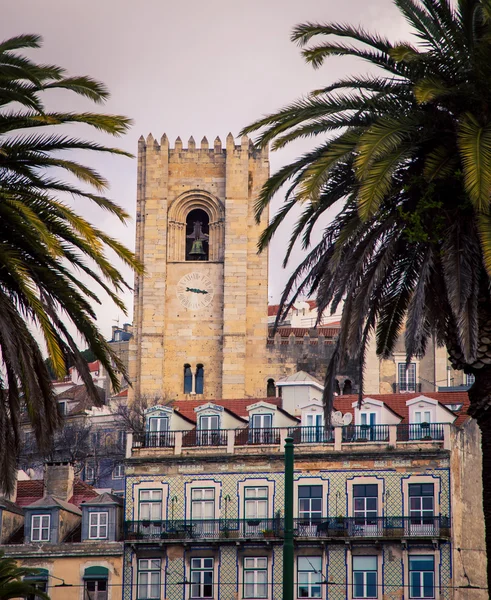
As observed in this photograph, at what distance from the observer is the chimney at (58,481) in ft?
188

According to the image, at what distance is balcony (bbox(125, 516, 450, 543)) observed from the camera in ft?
171

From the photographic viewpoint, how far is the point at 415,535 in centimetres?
5194

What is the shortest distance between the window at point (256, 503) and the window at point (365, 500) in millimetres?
3434

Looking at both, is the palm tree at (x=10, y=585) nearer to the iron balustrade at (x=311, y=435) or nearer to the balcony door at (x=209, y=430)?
the iron balustrade at (x=311, y=435)

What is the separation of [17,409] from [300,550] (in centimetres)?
3003

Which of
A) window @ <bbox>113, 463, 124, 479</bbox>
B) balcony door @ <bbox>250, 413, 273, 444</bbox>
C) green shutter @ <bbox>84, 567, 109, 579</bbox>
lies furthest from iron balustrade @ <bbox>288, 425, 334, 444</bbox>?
window @ <bbox>113, 463, 124, 479</bbox>

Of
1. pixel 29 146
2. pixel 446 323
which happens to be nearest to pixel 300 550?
pixel 446 323

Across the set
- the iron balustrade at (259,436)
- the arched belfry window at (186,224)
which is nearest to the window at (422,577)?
the iron balustrade at (259,436)

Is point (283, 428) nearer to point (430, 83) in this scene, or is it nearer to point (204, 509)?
point (204, 509)

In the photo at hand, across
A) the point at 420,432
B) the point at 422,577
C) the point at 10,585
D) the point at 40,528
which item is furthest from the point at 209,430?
the point at 10,585

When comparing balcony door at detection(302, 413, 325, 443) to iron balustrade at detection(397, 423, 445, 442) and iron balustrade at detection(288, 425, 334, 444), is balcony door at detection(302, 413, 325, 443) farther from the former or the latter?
iron balustrade at detection(397, 423, 445, 442)

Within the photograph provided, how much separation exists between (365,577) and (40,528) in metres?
12.5

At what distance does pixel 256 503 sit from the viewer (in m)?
54.2

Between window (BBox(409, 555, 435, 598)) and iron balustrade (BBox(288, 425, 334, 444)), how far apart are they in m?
5.63
